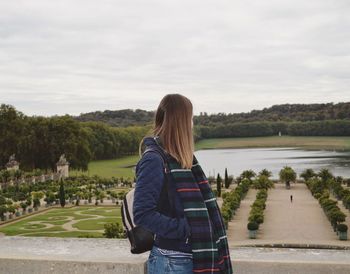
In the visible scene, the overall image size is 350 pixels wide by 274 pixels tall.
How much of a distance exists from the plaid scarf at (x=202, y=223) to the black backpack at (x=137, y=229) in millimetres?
79

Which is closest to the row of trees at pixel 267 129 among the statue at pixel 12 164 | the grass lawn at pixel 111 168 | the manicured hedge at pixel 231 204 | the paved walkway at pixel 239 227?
the grass lawn at pixel 111 168

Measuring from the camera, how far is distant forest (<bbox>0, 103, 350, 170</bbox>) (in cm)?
6406

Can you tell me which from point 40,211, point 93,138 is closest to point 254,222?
point 40,211

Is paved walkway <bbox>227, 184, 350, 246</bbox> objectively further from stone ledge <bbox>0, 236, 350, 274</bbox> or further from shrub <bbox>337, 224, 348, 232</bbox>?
stone ledge <bbox>0, 236, 350, 274</bbox>

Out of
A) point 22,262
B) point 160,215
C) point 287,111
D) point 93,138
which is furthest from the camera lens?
point 287,111

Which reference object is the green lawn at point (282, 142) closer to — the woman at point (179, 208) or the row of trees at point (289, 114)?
the row of trees at point (289, 114)

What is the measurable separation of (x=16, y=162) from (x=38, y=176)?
4108 millimetres

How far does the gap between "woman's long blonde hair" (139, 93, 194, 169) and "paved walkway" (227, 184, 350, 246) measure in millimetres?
22364

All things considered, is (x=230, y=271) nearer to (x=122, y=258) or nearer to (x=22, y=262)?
(x=122, y=258)

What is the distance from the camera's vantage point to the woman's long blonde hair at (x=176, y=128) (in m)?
3.02

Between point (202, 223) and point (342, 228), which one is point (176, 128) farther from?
point (342, 228)

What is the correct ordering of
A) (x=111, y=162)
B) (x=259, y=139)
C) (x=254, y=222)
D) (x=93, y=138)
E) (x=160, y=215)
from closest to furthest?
(x=160, y=215)
(x=254, y=222)
(x=93, y=138)
(x=111, y=162)
(x=259, y=139)

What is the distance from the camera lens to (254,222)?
27406 millimetres

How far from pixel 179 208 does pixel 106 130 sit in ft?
290
